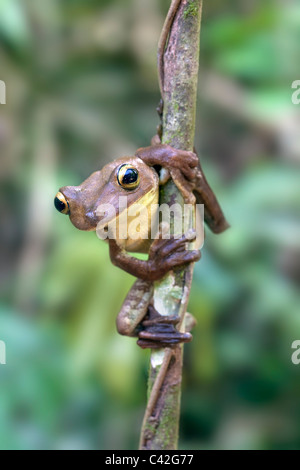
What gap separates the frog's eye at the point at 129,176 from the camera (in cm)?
183

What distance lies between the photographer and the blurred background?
3.73 meters

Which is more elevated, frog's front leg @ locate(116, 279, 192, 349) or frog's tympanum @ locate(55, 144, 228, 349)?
frog's tympanum @ locate(55, 144, 228, 349)

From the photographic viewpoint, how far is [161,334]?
1.85m

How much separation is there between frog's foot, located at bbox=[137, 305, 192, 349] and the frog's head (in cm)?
36

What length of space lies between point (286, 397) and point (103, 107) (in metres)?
2.94

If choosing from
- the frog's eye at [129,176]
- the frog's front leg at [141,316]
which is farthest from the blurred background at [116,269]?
the frog's eye at [129,176]

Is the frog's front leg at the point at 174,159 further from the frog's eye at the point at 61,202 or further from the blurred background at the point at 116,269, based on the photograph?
the blurred background at the point at 116,269

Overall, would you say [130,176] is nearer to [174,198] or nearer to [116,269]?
[174,198]

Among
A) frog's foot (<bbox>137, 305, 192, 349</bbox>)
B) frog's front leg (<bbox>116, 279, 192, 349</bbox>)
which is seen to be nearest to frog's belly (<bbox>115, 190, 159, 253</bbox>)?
frog's front leg (<bbox>116, 279, 192, 349</bbox>)

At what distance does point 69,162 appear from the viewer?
536 cm

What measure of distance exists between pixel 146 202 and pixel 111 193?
4.8 inches

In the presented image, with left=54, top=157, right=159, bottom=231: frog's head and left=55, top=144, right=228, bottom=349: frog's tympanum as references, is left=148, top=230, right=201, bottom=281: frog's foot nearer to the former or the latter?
left=55, top=144, right=228, bottom=349: frog's tympanum

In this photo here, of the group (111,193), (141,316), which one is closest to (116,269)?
(141,316)

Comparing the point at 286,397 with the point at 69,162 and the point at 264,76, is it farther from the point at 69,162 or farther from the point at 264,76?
the point at 69,162
